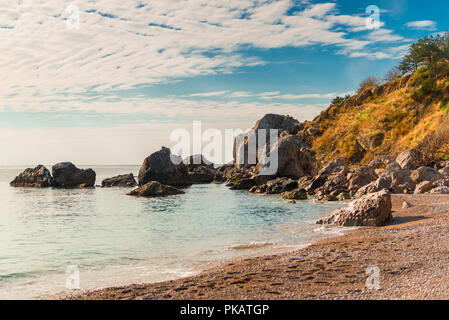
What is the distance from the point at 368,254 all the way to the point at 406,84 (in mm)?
56422

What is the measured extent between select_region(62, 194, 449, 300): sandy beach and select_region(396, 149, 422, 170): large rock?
81.3ft

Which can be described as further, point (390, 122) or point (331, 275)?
point (390, 122)

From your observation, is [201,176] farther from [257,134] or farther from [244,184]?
[244,184]

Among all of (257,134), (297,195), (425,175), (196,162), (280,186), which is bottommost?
(297,195)

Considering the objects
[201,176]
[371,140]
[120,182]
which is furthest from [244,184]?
[120,182]

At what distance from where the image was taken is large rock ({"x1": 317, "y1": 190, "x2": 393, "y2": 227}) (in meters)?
15.9

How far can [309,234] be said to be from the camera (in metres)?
15.7

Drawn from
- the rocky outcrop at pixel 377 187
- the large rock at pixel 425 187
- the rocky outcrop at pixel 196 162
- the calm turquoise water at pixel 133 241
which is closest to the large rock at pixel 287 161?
the rocky outcrop at pixel 196 162

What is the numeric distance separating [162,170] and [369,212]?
4312 centimetres

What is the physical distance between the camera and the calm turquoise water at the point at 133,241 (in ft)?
35.5

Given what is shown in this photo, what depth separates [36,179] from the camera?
60875 millimetres

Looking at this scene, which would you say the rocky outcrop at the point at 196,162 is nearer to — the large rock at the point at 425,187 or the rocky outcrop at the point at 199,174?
the rocky outcrop at the point at 199,174

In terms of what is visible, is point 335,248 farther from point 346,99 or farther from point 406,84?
point 346,99
